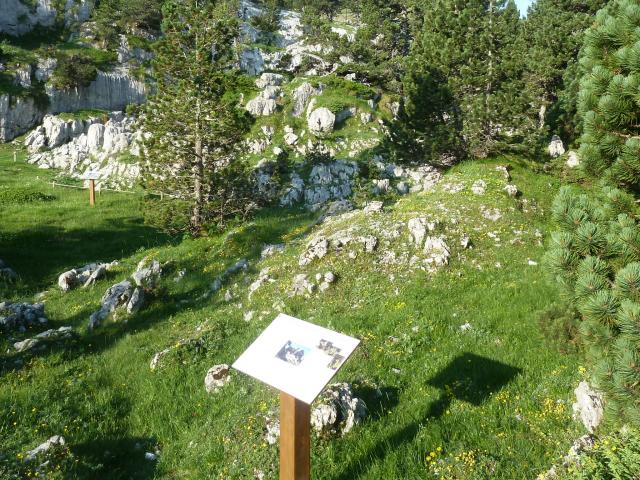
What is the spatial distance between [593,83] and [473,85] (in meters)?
17.5

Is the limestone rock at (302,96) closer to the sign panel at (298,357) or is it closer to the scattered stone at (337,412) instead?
the scattered stone at (337,412)

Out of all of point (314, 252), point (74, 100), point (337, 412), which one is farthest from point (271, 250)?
point (74, 100)

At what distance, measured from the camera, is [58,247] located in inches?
853

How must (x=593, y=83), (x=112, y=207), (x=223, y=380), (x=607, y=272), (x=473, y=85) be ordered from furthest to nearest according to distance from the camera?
(x=112, y=207) < (x=473, y=85) < (x=223, y=380) < (x=593, y=83) < (x=607, y=272)

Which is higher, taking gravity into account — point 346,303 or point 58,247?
point 346,303

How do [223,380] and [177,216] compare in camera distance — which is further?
[177,216]

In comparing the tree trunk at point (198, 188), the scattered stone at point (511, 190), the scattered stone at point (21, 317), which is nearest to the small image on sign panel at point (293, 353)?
the scattered stone at point (21, 317)

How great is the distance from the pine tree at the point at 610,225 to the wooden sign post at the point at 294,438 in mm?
3533

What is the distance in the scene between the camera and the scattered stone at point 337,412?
6730 millimetres

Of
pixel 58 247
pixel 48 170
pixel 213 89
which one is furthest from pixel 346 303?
pixel 48 170

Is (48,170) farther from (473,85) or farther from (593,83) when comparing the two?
(593,83)

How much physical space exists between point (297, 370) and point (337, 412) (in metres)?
2.18

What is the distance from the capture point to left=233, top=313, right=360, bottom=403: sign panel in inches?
194

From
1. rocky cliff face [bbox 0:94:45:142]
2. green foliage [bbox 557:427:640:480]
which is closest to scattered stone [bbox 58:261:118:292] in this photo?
green foliage [bbox 557:427:640:480]
